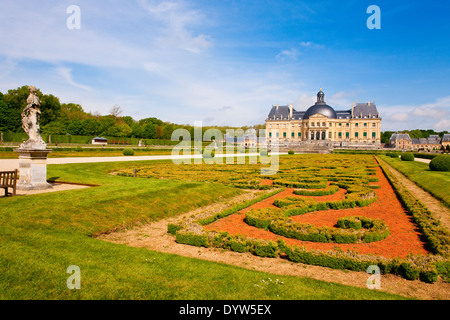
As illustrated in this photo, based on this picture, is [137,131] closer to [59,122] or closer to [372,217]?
[59,122]

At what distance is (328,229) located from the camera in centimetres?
652

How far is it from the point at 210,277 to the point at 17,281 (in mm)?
2698

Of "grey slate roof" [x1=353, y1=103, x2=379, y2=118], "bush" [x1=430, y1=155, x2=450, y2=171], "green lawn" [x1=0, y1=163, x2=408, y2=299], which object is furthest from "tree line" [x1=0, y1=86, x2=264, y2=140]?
"bush" [x1=430, y1=155, x2=450, y2=171]

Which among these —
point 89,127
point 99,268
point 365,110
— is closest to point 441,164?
point 99,268

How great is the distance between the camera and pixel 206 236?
20.3ft

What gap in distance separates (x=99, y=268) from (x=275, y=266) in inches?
117

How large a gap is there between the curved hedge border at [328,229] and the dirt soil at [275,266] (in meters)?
1.23

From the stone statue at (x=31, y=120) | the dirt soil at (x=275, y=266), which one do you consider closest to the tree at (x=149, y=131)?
the stone statue at (x=31, y=120)

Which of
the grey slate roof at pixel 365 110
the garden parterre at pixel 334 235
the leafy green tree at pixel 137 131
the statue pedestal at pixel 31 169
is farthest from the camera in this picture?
the grey slate roof at pixel 365 110

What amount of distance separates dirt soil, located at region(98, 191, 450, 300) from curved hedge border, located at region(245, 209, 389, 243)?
1234 millimetres

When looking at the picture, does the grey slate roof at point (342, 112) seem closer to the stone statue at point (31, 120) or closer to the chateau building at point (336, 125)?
the chateau building at point (336, 125)

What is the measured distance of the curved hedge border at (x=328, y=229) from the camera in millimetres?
6297

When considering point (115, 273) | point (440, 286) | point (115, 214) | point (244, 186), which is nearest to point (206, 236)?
point (115, 273)

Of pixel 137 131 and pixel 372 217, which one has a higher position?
pixel 137 131
